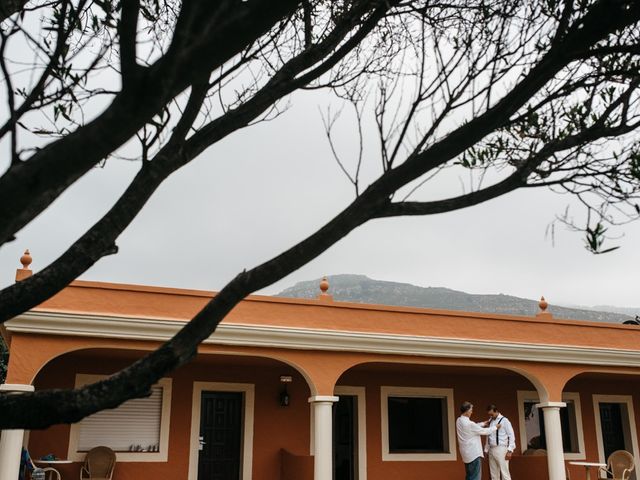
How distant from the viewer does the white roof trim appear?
8.97m

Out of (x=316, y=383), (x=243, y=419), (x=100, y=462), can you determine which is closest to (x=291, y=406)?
(x=243, y=419)

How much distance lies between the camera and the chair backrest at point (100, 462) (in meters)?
10.6

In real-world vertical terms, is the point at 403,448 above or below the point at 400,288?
below

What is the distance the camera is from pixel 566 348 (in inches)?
465

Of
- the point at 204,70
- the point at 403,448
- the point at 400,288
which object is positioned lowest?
the point at 403,448

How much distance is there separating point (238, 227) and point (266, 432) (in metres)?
18.1

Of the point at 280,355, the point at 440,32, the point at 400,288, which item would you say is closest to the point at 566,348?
the point at 280,355

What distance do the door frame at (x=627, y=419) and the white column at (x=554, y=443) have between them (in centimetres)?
369

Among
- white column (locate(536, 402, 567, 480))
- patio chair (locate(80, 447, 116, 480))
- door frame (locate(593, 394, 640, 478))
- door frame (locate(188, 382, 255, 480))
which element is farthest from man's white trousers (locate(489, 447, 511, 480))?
patio chair (locate(80, 447, 116, 480))

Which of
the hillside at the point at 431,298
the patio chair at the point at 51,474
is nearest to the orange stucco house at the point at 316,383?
the patio chair at the point at 51,474

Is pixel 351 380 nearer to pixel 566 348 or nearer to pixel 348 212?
pixel 566 348

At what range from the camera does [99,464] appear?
1064 cm

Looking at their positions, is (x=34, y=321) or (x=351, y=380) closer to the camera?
(x=34, y=321)

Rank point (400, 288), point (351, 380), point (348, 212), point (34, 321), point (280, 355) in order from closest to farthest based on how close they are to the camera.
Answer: point (348, 212)
point (34, 321)
point (280, 355)
point (351, 380)
point (400, 288)
